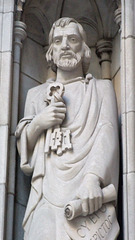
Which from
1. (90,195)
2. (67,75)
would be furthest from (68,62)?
(90,195)

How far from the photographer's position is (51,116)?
8.88 m

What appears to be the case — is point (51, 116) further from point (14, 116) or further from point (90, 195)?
point (90, 195)

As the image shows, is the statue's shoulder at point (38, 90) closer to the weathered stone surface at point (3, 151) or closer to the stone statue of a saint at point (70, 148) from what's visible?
the stone statue of a saint at point (70, 148)

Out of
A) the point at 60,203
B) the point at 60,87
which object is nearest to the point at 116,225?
the point at 60,203

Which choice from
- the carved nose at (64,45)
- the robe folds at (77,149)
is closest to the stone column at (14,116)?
the robe folds at (77,149)

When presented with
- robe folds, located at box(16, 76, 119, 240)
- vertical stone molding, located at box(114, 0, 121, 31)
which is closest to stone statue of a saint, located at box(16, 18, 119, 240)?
robe folds, located at box(16, 76, 119, 240)

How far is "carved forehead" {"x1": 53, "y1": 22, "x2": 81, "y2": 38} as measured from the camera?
30.7 feet

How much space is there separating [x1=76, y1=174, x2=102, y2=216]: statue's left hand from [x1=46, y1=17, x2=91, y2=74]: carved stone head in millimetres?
1390

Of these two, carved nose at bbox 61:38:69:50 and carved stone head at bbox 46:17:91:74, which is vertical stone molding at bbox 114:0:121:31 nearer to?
carved stone head at bbox 46:17:91:74

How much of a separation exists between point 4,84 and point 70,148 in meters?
1.03

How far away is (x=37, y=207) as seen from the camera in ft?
28.3

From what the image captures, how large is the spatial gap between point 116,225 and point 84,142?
822 millimetres

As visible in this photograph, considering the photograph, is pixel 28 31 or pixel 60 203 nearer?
pixel 60 203

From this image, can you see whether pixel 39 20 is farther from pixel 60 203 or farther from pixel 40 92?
pixel 60 203
